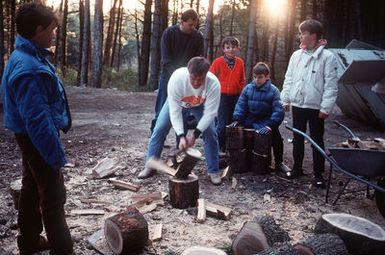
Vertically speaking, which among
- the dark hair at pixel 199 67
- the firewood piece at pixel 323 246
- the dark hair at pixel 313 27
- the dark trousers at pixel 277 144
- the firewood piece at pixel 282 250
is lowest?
the firewood piece at pixel 323 246

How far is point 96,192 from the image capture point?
4965 millimetres

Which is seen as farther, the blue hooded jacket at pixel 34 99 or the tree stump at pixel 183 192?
the tree stump at pixel 183 192

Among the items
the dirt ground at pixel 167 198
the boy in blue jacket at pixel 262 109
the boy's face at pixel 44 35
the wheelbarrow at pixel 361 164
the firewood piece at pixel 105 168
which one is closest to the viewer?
the boy's face at pixel 44 35

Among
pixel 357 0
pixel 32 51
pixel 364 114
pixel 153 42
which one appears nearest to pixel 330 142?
pixel 364 114

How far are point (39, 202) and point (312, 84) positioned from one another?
3.71m

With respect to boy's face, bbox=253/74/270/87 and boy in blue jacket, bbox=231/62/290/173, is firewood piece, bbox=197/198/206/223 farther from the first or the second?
boy's face, bbox=253/74/270/87

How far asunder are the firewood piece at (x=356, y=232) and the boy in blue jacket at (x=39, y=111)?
7.69 ft

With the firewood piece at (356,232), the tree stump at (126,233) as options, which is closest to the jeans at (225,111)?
the firewood piece at (356,232)

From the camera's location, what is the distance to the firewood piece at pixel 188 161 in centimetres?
436

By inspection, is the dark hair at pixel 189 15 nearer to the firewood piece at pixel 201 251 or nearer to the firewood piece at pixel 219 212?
the firewood piece at pixel 219 212

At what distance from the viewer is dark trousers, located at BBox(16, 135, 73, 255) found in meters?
2.85

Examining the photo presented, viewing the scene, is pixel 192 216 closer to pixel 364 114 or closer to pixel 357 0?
pixel 364 114

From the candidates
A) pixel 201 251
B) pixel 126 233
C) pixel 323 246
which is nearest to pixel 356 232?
pixel 323 246

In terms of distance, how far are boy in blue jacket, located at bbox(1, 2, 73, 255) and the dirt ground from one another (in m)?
0.78
